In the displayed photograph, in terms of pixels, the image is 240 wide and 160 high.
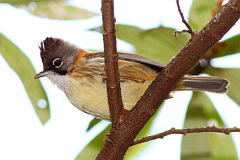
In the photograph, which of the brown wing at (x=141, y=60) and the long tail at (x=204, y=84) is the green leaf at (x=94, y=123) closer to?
the brown wing at (x=141, y=60)

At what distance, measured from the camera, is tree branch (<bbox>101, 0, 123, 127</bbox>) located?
2.09 metres

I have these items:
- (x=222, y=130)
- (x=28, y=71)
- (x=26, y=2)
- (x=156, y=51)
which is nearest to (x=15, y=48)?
(x=28, y=71)

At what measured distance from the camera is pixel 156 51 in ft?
11.0

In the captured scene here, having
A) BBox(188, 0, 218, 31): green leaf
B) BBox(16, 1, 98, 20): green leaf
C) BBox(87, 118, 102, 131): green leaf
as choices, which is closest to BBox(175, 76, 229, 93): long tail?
BBox(188, 0, 218, 31): green leaf

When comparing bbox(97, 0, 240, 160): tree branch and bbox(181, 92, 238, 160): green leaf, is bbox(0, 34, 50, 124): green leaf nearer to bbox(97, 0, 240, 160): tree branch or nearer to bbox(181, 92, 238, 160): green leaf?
bbox(181, 92, 238, 160): green leaf

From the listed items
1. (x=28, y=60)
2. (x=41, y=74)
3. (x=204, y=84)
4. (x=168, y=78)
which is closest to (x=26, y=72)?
A: (x=28, y=60)

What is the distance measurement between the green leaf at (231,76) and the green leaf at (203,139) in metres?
0.22

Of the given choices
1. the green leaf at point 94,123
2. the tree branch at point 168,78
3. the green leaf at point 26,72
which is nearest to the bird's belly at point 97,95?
the green leaf at point 94,123

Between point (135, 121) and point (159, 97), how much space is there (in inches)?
7.4

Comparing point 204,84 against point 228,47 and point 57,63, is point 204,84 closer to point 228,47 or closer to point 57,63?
point 228,47

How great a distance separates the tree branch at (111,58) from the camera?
2088 millimetres

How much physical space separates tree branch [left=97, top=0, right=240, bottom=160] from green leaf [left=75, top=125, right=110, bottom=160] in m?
0.88

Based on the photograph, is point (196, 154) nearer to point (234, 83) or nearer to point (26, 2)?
point (234, 83)

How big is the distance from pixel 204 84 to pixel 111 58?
118 centimetres
